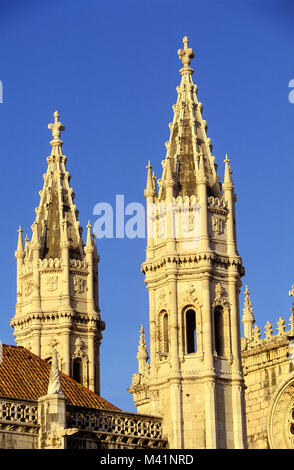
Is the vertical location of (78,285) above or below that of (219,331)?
above

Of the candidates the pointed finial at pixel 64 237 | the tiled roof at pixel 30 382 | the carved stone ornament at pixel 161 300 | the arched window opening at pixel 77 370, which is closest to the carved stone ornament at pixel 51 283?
the pointed finial at pixel 64 237

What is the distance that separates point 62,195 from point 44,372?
10641 mm

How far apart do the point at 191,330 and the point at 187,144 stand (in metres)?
6.26

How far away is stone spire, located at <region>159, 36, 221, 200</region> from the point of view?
49.8 metres

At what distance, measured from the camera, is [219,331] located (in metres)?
48.8

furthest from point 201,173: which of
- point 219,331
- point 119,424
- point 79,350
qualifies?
point 79,350

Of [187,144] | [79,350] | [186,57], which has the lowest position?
[79,350]

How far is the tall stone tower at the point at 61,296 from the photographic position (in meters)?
54.6

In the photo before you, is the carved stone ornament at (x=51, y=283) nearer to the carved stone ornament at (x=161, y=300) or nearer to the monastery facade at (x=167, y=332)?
the monastery facade at (x=167, y=332)

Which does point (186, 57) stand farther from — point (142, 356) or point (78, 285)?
point (142, 356)

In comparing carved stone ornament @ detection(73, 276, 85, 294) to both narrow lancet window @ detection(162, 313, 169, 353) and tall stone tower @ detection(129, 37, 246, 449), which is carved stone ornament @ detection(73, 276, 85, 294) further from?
narrow lancet window @ detection(162, 313, 169, 353)

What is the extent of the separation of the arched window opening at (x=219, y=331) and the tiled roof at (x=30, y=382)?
149 inches
